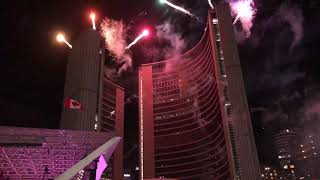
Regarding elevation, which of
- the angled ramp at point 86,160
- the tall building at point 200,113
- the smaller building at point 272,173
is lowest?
the angled ramp at point 86,160

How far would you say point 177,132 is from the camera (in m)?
133

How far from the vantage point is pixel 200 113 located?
12156cm

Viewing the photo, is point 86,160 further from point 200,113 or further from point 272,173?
point 272,173

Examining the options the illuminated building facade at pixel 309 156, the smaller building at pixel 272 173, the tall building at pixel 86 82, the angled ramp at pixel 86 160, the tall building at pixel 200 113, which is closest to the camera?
the angled ramp at pixel 86 160

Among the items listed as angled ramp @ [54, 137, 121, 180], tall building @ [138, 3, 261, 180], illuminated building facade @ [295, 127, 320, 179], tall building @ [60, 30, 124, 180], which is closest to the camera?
angled ramp @ [54, 137, 121, 180]

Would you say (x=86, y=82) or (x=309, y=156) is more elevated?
(x=86, y=82)

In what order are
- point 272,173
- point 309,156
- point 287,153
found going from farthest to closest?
1. point 287,153
2. point 272,173
3. point 309,156

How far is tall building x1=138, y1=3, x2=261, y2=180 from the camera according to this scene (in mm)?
83562

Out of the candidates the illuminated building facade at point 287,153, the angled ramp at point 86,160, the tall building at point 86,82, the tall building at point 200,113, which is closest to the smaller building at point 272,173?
the illuminated building facade at point 287,153

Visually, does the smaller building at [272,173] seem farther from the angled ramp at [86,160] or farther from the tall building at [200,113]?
the angled ramp at [86,160]

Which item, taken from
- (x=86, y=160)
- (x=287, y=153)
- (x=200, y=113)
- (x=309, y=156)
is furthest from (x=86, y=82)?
(x=287, y=153)

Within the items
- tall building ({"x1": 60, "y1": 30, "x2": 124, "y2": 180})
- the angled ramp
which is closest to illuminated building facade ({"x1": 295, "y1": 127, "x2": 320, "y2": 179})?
tall building ({"x1": 60, "y1": 30, "x2": 124, "y2": 180})

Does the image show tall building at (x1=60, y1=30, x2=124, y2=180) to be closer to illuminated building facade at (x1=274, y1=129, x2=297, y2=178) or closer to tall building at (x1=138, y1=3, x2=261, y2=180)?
tall building at (x1=138, y1=3, x2=261, y2=180)

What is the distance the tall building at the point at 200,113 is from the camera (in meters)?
83.6
